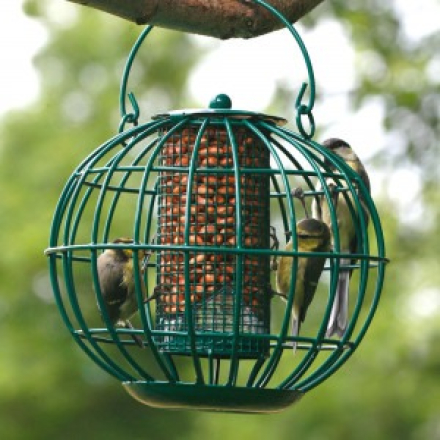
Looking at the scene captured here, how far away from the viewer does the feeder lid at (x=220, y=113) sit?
577 centimetres

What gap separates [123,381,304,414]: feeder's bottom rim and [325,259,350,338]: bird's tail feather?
3.62ft

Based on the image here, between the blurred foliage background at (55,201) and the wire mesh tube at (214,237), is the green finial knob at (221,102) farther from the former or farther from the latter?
the blurred foliage background at (55,201)

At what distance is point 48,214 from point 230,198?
39.8ft

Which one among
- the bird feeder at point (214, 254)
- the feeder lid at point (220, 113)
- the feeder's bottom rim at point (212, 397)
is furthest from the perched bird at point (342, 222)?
the feeder's bottom rim at point (212, 397)

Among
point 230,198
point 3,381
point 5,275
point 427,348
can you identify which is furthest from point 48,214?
point 230,198

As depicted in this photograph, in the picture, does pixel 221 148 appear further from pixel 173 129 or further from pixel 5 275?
pixel 5 275

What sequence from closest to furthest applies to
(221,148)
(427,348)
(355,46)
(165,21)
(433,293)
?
(165,21) → (221,148) → (355,46) → (427,348) → (433,293)

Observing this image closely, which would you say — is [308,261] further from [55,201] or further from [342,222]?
[55,201]

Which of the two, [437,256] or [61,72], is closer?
[437,256]

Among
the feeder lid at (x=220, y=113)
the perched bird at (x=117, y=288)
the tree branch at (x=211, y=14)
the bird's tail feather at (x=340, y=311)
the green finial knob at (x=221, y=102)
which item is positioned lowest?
the perched bird at (x=117, y=288)

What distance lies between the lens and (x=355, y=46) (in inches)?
464

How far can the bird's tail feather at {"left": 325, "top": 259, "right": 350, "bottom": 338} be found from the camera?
663cm

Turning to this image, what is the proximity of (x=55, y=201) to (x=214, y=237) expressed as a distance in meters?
13.0

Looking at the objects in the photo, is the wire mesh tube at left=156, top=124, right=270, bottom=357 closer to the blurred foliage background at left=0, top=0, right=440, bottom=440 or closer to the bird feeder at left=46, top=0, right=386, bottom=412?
the bird feeder at left=46, top=0, right=386, bottom=412
